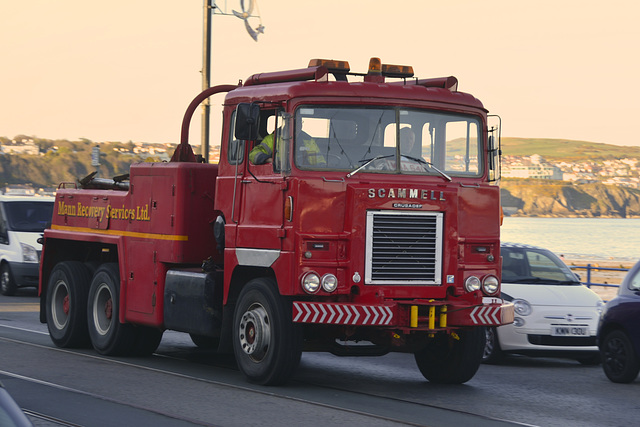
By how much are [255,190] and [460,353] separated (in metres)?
2.70

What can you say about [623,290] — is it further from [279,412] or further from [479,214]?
[279,412]

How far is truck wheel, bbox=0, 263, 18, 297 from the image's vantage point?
24.1 meters

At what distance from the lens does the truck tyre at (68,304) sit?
14140 mm

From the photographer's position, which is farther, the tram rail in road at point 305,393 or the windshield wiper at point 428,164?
the windshield wiper at point 428,164

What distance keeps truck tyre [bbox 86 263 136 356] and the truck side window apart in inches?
107

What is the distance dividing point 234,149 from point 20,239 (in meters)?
13.8

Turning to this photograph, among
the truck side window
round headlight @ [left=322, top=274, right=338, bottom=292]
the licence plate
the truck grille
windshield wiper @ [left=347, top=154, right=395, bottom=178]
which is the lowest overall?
the licence plate

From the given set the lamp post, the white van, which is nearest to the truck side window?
the lamp post

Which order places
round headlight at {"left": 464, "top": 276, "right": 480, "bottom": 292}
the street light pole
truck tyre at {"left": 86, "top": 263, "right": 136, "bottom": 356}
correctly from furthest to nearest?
the street light pole < truck tyre at {"left": 86, "top": 263, "right": 136, "bottom": 356} < round headlight at {"left": 464, "top": 276, "right": 480, "bottom": 292}

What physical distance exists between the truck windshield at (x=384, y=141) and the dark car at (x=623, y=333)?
93.2 inches

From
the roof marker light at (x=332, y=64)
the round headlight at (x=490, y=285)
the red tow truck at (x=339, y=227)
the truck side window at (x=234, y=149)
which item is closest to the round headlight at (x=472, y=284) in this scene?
the red tow truck at (x=339, y=227)

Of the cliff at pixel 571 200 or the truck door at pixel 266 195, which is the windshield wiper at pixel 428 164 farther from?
the cliff at pixel 571 200

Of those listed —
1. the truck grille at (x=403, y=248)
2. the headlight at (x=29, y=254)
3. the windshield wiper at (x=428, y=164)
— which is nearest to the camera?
the truck grille at (x=403, y=248)

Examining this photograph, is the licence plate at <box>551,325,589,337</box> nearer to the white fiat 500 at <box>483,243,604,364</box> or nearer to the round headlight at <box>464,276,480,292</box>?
the white fiat 500 at <box>483,243,604,364</box>
